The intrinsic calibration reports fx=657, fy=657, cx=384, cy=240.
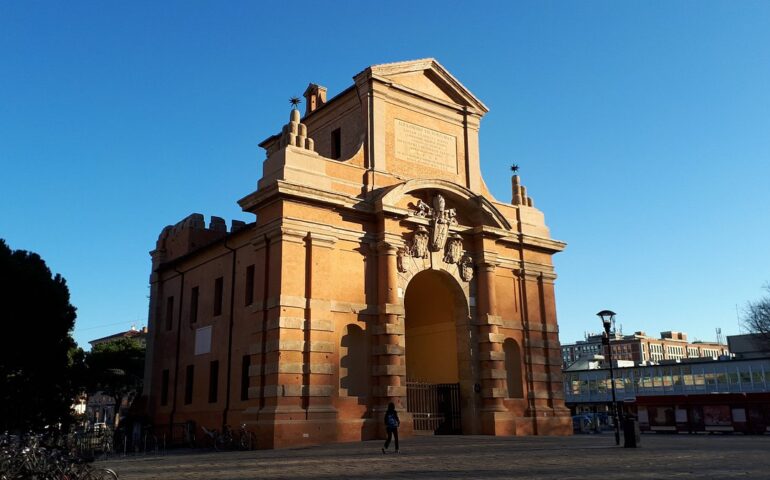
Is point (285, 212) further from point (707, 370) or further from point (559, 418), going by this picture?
point (707, 370)

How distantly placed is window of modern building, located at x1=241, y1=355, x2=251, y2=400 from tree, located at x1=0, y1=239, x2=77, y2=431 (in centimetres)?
997

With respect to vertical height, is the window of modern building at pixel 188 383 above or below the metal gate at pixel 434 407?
above

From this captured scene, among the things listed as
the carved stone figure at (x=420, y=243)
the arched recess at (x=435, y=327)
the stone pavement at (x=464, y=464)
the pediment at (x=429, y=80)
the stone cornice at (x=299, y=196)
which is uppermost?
the pediment at (x=429, y=80)

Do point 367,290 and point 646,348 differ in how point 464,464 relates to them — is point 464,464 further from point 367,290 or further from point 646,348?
point 646,348

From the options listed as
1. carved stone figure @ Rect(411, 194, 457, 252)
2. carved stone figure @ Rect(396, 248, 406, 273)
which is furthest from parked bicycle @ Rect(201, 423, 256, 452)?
carved stone figure @ Rect(411, 194, 457, 252)

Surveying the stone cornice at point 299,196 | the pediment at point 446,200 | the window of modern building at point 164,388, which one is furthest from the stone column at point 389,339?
the window of modern building at point 164,388

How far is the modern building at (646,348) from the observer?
140125 millimetres

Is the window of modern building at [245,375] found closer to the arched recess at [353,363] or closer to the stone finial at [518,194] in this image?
the arched recess at [353,363]

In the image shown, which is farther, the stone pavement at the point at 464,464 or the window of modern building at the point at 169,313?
the window of modern building at the point at 169,313

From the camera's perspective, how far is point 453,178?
28922 millimetres

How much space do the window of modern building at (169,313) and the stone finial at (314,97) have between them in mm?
11650

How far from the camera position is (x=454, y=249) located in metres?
27.3

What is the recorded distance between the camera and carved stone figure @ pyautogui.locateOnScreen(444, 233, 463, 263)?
27172 millimetres

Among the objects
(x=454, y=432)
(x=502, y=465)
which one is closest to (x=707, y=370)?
(x=454, y=432)
